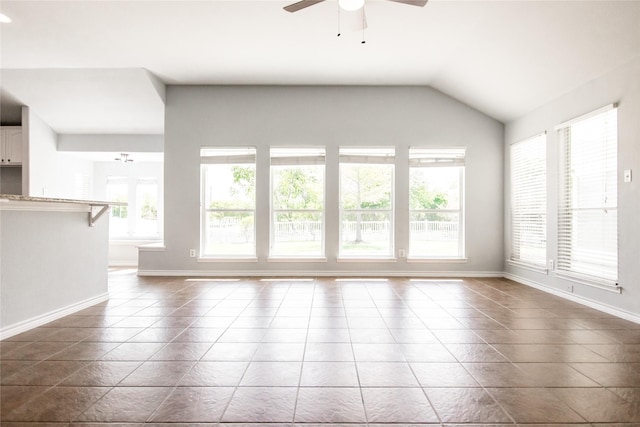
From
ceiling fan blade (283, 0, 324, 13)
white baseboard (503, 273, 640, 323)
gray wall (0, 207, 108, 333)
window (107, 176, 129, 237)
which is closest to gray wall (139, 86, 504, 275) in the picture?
white baseboard (503, 273, 640, 323)

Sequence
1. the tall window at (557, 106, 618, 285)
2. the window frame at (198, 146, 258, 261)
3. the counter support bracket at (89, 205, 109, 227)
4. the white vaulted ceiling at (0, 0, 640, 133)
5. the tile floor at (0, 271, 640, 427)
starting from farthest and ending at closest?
1. the window frame at (198, 146, 258, 261)
2. the counter support bracket at (89, 205, 109, 227)
3. the tall window at (557, 106, 618, 285)
4. the white vaulted ceiling at (0, 0, 640, 133)
5. the tile floor at (0, 271, 640, 427)

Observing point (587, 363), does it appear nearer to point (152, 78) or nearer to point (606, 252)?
point (606, 252)

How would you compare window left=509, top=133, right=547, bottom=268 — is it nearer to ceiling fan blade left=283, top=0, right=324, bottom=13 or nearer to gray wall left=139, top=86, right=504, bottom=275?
gray wall left=139, top=86, right=504, bottom=275

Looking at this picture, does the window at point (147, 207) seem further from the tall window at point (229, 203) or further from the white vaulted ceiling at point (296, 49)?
the tall window at point (229, 203)

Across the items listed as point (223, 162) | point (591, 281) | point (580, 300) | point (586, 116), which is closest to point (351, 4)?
point (586, 116)

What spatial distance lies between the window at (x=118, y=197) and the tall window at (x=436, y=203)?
6283mm

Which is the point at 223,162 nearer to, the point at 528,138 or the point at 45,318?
the point at 45,318

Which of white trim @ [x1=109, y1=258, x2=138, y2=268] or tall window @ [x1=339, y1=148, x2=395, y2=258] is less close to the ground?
tall window @ [x1=339, y1=148, x2=395, y2=258]

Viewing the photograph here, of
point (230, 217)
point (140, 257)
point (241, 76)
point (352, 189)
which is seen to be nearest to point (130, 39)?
point (241, 76)

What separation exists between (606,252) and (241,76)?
5.41 metres

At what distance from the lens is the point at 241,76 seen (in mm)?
5457

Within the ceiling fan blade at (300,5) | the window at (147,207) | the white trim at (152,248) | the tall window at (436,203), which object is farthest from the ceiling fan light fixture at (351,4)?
the window at (147,207)

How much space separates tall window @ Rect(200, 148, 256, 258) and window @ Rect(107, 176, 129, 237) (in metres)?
3.00

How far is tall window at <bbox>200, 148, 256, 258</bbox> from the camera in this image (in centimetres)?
595
